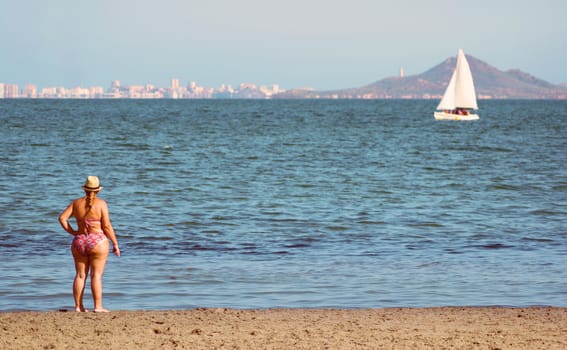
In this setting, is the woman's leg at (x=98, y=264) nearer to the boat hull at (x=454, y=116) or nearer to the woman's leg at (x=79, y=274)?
the woman's leg at (x=79, y=274)

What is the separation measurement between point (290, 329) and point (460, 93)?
3389 inches

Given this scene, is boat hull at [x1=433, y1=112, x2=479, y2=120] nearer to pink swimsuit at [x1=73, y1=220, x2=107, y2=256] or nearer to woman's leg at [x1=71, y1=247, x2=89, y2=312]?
woman's leg at [x1=71, y1=247, x2=89, y2=312]

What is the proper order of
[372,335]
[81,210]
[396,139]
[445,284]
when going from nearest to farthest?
[372,335]
[81,210]
[445,284]
[396,139]

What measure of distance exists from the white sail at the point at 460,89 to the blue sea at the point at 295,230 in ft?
157

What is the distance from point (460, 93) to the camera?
9256 cm

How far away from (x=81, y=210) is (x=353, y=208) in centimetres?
1419

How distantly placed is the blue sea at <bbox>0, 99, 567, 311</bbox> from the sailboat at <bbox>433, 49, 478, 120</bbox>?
47863 mm

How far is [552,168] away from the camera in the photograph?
120 ft

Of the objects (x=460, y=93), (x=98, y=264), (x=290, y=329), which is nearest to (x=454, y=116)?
(x=460, y=93)

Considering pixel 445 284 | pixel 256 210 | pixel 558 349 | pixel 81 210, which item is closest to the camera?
pixel 558 349

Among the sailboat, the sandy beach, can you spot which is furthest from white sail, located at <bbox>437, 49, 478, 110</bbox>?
the sandy beach

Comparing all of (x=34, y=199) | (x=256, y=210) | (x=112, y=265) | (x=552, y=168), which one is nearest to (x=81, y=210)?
(x=112, y=265)

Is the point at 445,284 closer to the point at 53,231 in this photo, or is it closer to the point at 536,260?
the point at 536,260

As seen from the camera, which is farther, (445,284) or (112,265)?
(112,265)
